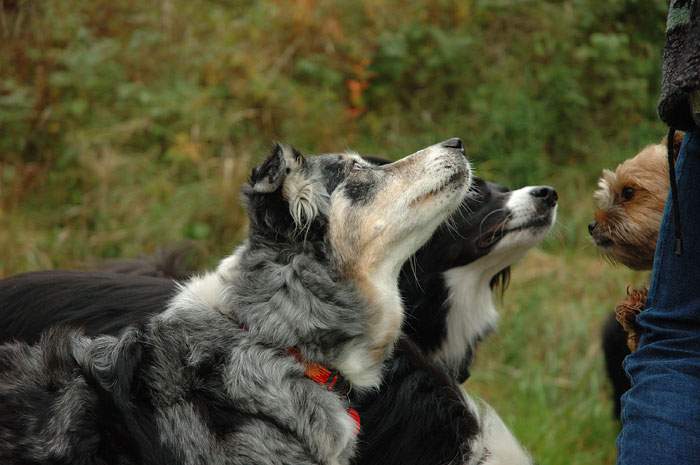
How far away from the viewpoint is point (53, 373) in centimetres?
277

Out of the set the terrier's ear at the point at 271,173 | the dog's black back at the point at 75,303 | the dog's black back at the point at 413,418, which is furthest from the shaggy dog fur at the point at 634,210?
the dog's black back at the point at 75,303

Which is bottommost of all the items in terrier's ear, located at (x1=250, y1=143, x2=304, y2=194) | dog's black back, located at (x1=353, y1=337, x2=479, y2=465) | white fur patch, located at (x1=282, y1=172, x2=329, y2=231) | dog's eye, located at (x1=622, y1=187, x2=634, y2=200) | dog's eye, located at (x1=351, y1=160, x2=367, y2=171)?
dog's black back, located at (x1=353, y1=337, x2=479, y2=465)

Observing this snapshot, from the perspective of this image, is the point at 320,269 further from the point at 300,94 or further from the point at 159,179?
the point at 300,94

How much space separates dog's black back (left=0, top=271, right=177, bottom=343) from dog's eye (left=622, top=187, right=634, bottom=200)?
1937 millimetres

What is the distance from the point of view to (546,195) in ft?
13.0

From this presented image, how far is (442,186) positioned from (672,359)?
1044 mm

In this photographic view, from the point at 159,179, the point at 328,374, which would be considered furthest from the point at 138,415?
the point at 159,179

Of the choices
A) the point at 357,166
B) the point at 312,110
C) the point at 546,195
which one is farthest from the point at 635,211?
the point at 312,110

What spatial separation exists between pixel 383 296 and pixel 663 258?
3.12ft

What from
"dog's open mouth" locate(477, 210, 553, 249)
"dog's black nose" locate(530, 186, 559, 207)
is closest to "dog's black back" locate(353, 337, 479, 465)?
"dog's open mouth" locate(477, 210, 553, 249)

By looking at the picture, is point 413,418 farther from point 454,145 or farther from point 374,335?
point 454,145

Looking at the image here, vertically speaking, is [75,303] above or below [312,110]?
above

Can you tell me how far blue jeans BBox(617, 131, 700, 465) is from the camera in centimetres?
225

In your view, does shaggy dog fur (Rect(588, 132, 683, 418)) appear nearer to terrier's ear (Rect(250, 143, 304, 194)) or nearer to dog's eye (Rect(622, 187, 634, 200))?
dog's eye (Rect(622, 187, 634, 200))
